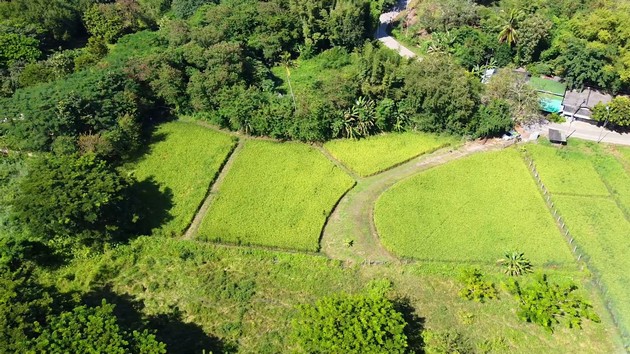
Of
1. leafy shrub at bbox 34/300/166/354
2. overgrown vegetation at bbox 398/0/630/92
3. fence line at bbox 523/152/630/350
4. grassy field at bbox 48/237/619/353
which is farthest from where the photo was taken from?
overgrown vegetation at bbox 398/0/630/92

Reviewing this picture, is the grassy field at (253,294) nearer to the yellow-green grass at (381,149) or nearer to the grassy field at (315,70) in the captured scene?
the yellow-green grass at (381,149)

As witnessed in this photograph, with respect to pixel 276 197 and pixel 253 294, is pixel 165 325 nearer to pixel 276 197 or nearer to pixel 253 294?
pixel 253 294

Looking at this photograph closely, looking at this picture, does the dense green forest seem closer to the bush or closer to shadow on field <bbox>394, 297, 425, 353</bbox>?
Result: shadow on field <bbox>394, 297, 425, 353</bbox>

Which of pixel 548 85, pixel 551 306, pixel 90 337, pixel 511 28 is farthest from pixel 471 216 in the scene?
pixel 90 337

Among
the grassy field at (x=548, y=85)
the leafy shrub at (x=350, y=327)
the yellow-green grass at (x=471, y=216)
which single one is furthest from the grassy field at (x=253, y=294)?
the grassy field at (x=548, y=85)

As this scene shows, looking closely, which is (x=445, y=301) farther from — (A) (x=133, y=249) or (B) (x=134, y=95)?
(B) (x=134, y=95)

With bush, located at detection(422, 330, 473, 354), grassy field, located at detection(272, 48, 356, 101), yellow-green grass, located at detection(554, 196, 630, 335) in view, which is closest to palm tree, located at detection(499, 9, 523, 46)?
grassy field, located at detection(272, 48, 356, 101)
